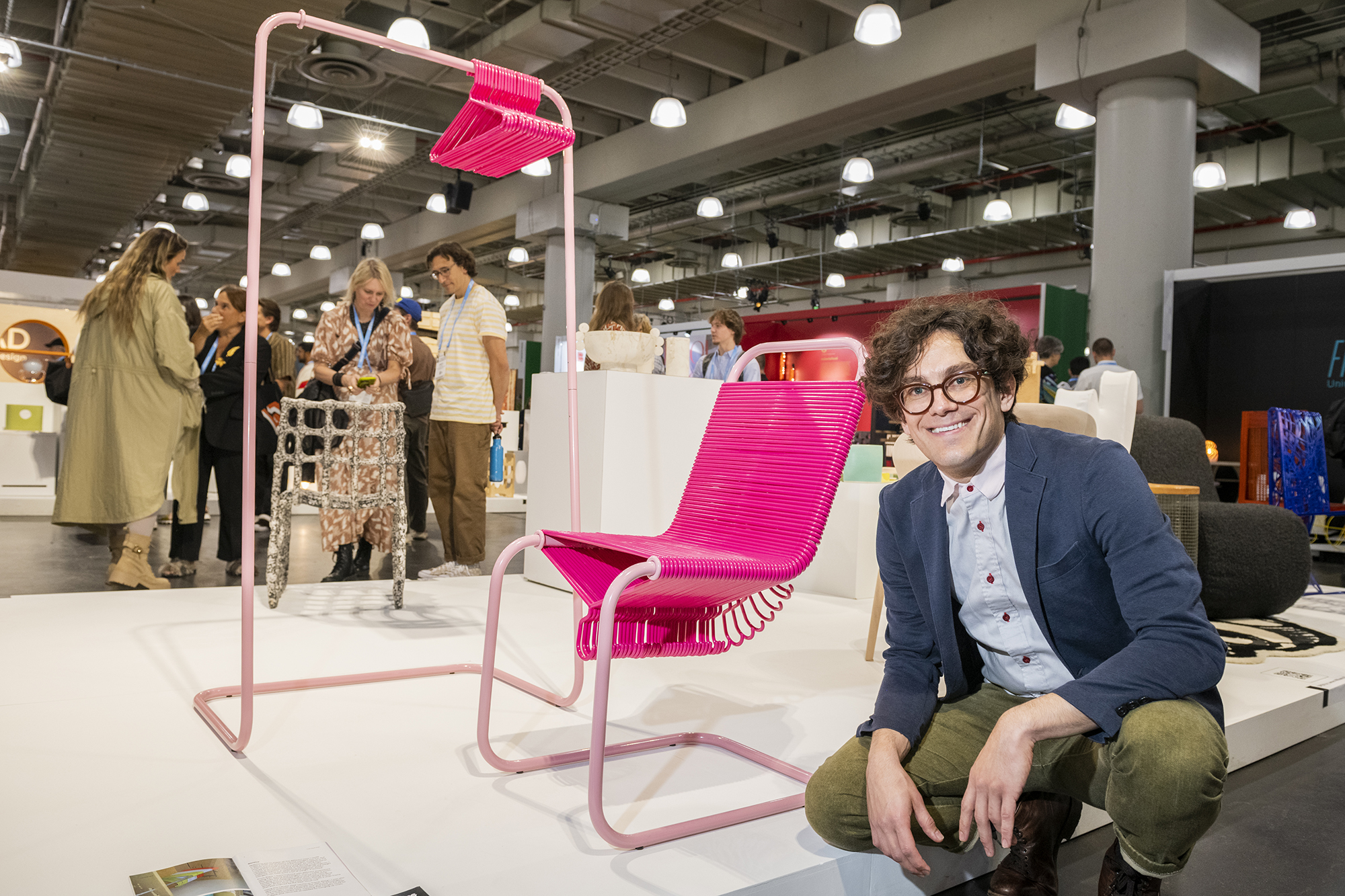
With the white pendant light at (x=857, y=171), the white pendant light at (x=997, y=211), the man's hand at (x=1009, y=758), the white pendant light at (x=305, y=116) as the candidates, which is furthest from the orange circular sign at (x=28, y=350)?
the white pendant light at (x=997, y=211)

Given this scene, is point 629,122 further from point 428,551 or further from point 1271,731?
point 1271,731

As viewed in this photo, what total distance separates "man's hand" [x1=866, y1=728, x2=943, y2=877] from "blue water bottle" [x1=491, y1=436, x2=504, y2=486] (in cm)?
782

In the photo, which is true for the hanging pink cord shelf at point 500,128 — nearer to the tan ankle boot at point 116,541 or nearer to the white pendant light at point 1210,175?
the tan ankle boot at point 116,541

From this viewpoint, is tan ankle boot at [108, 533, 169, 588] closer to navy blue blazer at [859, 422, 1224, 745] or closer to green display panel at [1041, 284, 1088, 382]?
navy blue blazer at [859, 422, 1224, 745]

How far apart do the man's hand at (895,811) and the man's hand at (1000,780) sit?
72 millimetres

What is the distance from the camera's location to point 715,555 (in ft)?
5.82

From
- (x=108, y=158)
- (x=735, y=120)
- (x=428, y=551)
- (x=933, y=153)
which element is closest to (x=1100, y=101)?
(x=735, y=120)

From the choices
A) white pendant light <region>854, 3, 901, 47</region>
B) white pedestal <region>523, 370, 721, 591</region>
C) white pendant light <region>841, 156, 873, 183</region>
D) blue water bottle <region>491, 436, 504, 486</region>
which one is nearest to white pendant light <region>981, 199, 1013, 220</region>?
white pendant light <region>841, 156, 873, 183</region>

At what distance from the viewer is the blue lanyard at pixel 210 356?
4258 mm

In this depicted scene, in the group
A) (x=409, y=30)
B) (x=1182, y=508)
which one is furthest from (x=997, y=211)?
(x=1182, y=508)

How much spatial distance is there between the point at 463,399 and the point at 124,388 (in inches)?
51.4

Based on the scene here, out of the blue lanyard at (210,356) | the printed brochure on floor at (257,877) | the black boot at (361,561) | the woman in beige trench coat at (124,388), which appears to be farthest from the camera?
the black boot at (361,561)

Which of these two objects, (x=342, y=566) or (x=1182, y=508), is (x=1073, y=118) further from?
(x=342, y=566)

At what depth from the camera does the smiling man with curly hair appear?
3.83ft
